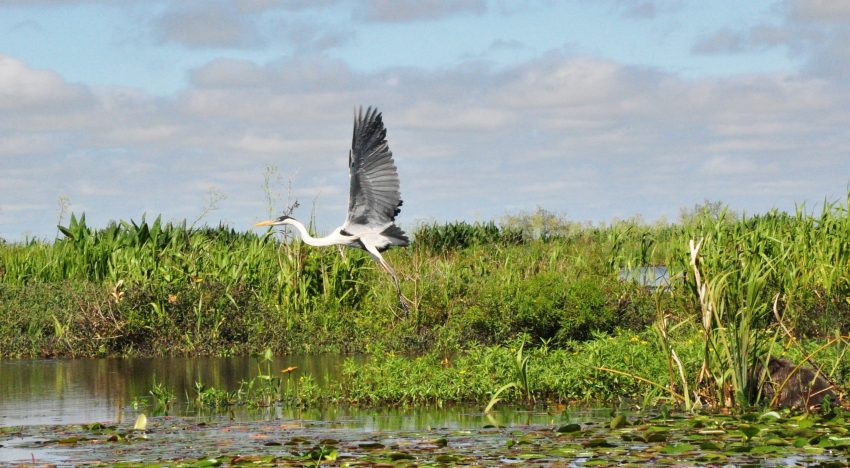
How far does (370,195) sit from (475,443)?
7064 millimetres

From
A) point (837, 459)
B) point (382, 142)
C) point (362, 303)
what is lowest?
point (837, 459)

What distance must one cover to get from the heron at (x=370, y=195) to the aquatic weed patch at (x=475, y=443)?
5.44 metres

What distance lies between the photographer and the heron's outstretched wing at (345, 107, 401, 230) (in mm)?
13148

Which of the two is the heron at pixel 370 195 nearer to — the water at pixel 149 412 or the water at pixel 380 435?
the water at pixel 149 412

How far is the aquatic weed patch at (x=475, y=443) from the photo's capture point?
6.29 metres

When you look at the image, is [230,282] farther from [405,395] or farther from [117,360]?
[405,395]

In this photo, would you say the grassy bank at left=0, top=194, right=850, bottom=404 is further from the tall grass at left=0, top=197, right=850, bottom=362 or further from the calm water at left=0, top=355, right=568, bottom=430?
the calm water at left=0, top=355, right=568, bottom=430

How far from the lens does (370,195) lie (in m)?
13.7

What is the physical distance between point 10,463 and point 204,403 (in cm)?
309

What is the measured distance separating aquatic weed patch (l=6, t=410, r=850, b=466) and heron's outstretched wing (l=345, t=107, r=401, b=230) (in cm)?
542

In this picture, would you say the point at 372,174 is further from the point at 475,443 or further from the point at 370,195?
the point at 475,443

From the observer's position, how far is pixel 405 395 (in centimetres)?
925

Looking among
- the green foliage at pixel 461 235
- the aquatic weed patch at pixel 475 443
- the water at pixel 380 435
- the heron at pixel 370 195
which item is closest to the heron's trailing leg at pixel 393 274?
the heron at pixel 370 195

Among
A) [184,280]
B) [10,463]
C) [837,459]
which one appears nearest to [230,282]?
[184,280]
